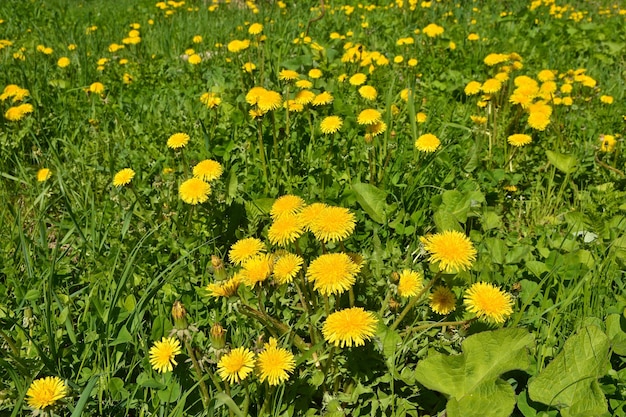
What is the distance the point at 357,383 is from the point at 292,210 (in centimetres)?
54

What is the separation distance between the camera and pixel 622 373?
145 cm

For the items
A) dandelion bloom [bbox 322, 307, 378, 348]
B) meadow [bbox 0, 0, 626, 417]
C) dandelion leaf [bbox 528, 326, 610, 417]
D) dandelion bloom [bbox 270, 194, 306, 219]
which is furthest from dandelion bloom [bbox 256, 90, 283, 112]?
dandelion leaf [bbox 528, 326, 610, 417]

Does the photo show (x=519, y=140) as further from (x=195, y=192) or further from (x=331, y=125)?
(x=195, y=192)

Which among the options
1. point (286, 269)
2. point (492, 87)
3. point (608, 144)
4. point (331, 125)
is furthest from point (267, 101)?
point (608, 144)

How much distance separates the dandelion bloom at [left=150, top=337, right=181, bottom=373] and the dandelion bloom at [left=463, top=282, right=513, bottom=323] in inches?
30.6

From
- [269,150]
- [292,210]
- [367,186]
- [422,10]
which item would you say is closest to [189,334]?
[292,210]

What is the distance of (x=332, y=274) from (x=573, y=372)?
70 centimetres

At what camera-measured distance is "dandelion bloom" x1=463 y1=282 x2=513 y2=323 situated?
1340 millimetres

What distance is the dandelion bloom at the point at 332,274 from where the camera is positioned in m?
1.29

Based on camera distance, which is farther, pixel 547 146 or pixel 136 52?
pixel 136 52

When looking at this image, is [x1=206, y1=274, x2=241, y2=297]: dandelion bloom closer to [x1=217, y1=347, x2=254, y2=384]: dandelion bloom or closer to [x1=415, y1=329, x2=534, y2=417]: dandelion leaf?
[x1=217, y1=347, x2=254, y2=384]: dandelion bloom

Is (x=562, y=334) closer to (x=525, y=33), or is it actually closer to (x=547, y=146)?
(x=547, y=146)

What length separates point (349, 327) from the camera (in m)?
1.25

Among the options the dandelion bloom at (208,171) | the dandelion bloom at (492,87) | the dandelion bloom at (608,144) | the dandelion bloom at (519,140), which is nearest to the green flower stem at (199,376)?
the dandelion bloom at (208,171)
